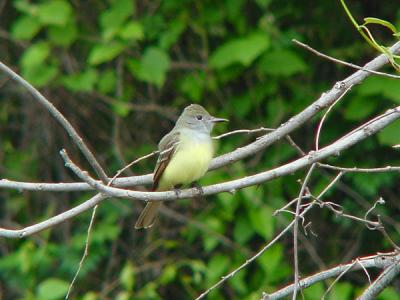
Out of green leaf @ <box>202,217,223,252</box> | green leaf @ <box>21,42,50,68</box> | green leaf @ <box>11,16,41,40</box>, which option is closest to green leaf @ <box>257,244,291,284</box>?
green leaf @ <box>202,217,223,252</box>

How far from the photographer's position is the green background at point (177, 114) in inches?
252

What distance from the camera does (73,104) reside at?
7.11 meters

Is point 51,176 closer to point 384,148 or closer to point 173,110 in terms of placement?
point 173,110

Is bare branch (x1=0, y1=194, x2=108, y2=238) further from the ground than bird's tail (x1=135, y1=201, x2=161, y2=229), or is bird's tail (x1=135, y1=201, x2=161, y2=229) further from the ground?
bare branch (x1=0, y1=194, x2=108, y2=238)

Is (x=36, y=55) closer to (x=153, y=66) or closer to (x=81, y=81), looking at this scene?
(x=81, y=81)

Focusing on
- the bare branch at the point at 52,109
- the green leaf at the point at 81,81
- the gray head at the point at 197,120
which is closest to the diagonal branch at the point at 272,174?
the bare branch at the point at 52,109

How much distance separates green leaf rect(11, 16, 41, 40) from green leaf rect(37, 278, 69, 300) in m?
1.74

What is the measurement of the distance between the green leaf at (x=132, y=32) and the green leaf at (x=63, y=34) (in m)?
0.47

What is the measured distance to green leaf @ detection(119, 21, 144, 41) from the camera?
6137 millimetres

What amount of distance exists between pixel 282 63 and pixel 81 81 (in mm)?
1423

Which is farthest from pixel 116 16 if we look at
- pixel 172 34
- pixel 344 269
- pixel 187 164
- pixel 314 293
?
pixel 344 269

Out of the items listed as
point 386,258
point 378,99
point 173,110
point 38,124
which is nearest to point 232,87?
point 173,110

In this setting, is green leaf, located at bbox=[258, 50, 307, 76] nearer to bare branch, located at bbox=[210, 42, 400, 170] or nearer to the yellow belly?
the yellow belly

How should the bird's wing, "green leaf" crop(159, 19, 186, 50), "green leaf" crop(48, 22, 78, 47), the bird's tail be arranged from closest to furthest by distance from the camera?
the bird's wing < the bird's tail < "green leaf" crop(159, 19, 186, 50) < "green leaf" crop(48, 22, 78, 47)
